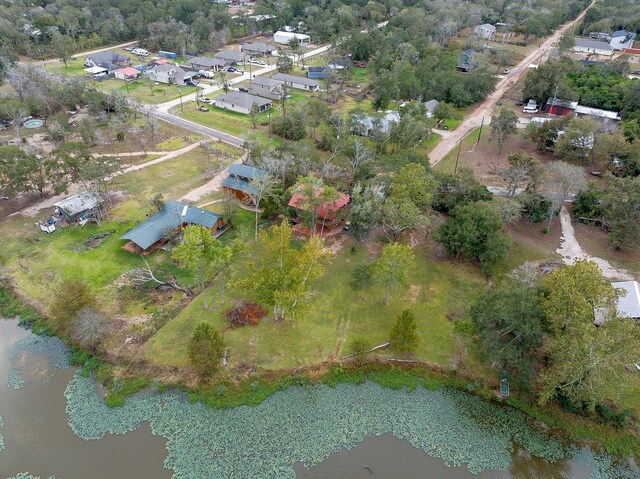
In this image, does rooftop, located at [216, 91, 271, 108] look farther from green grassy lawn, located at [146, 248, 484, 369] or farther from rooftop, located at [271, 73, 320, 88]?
green grassy lawn, located at [146, 248, 484, 369]

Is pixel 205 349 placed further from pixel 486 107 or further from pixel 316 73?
pixel 316 73

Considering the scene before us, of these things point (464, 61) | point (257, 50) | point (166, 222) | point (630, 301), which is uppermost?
point (464, 61)

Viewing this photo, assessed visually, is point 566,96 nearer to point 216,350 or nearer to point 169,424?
point 216,350

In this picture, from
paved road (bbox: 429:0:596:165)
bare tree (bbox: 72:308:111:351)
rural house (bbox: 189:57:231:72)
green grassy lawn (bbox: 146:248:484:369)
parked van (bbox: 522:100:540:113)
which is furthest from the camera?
rural house (bbox: 189:57:231:72)

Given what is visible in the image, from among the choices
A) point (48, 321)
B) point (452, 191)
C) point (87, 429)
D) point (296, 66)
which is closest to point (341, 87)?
point (296, 66)

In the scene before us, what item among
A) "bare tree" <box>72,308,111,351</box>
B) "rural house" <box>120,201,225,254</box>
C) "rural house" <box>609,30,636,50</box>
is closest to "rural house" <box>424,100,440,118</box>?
"rural house" <box>120,201,225,254</box>

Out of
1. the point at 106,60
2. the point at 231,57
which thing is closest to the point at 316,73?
the point at 231,57
